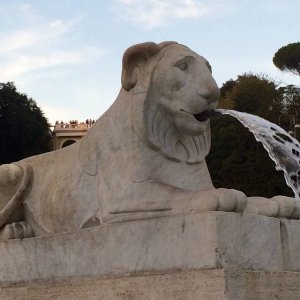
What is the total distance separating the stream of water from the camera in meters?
8.21

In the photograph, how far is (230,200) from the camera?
6273 millimetres

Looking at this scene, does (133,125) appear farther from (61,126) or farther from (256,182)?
(61,126)

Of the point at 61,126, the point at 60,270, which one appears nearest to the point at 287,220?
the point at 60,270

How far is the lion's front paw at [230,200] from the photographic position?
6238 millimetres

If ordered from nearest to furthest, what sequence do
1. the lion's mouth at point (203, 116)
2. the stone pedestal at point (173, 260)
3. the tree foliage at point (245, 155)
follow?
the stone pedestal at point (173, 260) < the lion's mouth at point (203, 116) < the tree foliage at point (245, 155)

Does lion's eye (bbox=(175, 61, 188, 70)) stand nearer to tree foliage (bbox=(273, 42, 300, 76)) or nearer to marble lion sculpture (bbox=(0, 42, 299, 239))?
marble lion sculpture (bbox=(0, 42, 299, 239))

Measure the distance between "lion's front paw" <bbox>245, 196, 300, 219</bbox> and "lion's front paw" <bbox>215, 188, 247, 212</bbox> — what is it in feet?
1.54

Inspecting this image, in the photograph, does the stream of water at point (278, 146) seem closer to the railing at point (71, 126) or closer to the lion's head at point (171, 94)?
the lion's head at point (171, 94)

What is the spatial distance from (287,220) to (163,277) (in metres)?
1.29

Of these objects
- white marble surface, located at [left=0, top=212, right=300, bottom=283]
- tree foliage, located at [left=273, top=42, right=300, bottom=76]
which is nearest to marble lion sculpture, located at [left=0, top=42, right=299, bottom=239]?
white marble surface, located at [left=0, top=212, right=300, bottom=283]

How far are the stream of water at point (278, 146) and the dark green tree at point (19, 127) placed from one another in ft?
139

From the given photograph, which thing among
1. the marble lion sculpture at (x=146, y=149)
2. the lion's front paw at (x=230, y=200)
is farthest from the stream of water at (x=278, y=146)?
the lion's front paw at (x=230, y=200)

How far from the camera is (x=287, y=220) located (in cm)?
692

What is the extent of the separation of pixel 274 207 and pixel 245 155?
119ft
